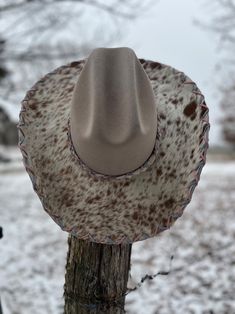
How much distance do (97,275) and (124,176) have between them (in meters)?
0.44

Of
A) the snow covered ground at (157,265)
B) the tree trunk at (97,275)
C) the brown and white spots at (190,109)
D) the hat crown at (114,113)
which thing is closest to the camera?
the hat crown at (114,113)

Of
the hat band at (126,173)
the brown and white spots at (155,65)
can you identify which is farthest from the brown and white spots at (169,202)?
the brown and white spots at (155,65)

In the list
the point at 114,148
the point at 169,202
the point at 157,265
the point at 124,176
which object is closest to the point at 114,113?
the point at 114,148

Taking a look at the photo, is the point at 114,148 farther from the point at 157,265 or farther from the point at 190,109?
the point at 157,265

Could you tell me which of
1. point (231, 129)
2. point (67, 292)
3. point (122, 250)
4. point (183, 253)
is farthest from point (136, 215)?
point (231, 129)

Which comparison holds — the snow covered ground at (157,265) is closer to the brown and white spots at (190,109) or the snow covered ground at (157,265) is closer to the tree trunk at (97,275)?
the tree trunk at (97,275)

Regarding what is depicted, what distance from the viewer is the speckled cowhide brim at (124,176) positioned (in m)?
1.46

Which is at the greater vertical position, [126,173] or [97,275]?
[126,173]

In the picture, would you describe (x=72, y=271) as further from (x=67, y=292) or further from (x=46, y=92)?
(x=46, y=92)

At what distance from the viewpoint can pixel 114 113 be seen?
1.42 metres

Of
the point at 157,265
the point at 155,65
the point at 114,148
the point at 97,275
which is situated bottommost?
the point at 157,265

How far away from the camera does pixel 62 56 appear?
26.1 feet

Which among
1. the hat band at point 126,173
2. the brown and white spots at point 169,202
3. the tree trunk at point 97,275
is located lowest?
the tree trunk at point 97,275

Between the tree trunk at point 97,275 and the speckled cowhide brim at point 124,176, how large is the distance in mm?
212
